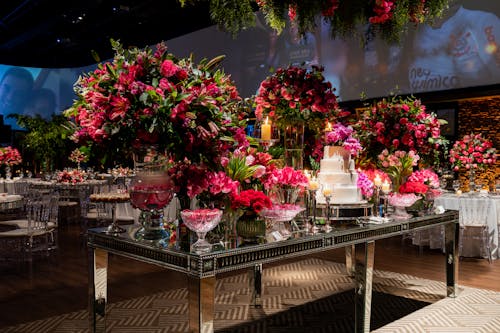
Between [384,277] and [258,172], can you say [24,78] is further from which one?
[258,172]

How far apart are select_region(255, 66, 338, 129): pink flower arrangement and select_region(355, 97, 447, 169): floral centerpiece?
1073 mm

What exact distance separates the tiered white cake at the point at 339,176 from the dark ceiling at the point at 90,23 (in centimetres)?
785

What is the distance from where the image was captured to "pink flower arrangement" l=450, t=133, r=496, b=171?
275 inches

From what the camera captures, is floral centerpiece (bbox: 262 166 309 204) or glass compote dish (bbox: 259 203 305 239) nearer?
glass compote dish (bbox: 259 203 305 239)

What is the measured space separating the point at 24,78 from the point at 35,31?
3.60 m

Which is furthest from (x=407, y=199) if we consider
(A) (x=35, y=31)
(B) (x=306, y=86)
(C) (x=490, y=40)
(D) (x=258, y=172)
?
(A) (x=35, y=31)

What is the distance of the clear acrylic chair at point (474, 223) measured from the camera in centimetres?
654

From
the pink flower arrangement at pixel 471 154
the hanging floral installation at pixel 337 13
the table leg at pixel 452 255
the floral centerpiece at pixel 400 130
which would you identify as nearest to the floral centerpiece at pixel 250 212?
the hanging floral installation at pixel 337 13

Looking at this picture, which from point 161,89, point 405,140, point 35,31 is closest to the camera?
point 161,89

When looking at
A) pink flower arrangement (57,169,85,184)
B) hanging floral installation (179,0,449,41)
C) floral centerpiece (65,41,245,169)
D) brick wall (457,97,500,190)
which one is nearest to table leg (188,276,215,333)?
floral centerpiece (65,41,245,169)

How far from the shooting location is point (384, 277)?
5.37 meters

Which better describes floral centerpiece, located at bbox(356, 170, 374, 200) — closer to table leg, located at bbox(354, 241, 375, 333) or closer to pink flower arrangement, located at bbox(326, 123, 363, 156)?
pink flower arrangement, located at bbox(326, 123, 363, 156)

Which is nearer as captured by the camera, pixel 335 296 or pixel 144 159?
pixel 144 159

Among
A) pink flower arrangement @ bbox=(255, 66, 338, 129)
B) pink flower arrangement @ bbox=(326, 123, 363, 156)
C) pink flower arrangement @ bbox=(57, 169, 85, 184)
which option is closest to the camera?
pink flower arrangement @ bbox=(255, 66, 338, 129)
